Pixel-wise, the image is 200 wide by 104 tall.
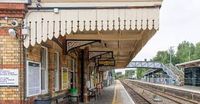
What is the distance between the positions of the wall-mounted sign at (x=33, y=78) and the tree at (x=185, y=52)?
12370 cm

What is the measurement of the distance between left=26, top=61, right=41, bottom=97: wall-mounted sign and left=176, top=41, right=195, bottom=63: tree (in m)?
124

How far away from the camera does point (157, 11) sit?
10453 mm

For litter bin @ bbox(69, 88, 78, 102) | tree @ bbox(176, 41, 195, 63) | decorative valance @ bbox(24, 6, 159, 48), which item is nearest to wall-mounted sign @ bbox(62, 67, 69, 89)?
litter bin @ bbox(69, 88, 78, 102)

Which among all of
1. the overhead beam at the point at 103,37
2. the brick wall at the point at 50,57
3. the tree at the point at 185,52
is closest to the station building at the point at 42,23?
the brick wall at the point at 50,57

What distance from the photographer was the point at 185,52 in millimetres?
147250

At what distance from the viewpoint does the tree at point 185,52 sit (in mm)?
140962

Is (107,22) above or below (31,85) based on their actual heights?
above

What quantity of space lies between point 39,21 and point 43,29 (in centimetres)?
21

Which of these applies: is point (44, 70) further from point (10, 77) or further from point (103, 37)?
point (103, 37)

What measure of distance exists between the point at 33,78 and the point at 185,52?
13866 centimetres

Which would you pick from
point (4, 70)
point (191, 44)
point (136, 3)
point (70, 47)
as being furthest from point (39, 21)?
point (191, 44)

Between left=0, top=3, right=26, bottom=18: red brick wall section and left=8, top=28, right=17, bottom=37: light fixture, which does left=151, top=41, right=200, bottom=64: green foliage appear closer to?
left=0, top=3, right=26, bottom=18: red brick wall section

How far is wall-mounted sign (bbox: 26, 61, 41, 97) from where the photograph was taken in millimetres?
11008

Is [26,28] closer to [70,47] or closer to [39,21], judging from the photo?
[39,21]
